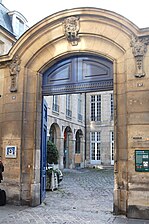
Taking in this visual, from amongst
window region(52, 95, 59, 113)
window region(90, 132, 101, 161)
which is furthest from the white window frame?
window region(52, 95, 59, 113)

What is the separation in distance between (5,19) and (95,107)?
1406 centimetres

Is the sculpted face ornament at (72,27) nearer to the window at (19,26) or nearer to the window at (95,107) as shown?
the window at (19,26)

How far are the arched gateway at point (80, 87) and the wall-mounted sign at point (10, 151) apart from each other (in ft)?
0.09

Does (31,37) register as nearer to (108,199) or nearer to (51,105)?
(108,199)

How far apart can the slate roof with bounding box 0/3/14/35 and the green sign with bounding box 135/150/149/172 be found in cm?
1226

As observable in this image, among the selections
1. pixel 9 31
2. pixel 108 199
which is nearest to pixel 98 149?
pixel 9 31

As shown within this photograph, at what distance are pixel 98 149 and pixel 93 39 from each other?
820 inches

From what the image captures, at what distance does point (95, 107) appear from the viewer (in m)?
28.5

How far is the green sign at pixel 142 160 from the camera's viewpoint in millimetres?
6584

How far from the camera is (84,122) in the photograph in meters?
28.3

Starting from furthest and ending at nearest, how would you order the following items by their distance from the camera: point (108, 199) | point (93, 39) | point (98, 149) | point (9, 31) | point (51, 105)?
point (98, 149) < point (51, 105) < point (9, 31) < point (108, 199) < point (93, 39)

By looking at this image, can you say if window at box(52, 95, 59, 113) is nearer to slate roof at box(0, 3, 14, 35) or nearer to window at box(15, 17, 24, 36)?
window at box(15, 17, 24, 36)

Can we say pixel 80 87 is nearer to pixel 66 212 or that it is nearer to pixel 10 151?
pixel 10 151

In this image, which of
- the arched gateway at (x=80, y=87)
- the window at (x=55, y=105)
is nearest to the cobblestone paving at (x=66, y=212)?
the arched gateway at (x=80, y=87)
